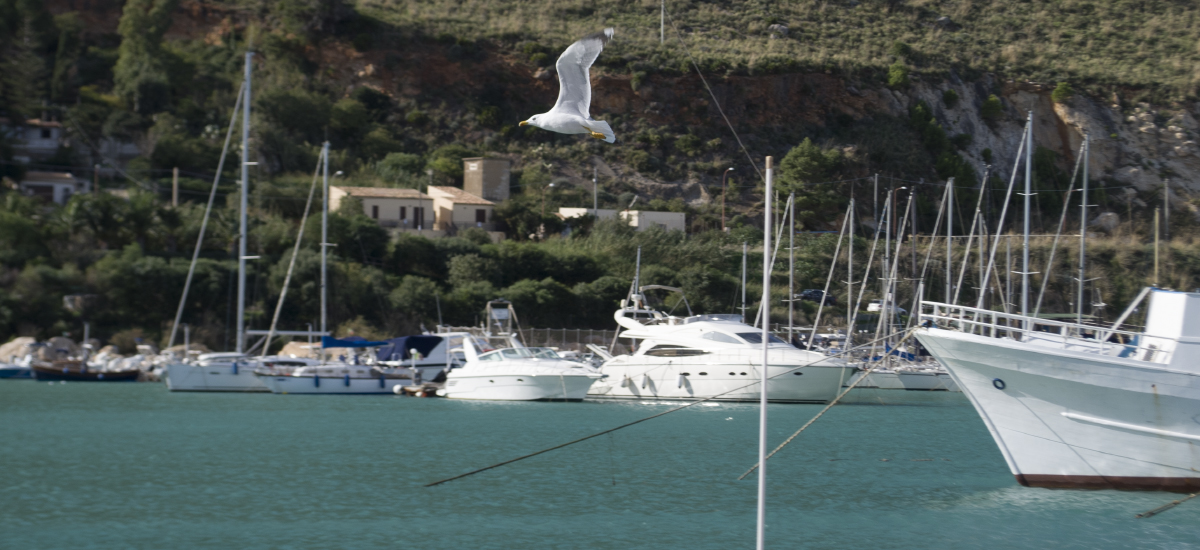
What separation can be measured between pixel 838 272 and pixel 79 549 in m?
36.5

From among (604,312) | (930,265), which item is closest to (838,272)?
(930,265)

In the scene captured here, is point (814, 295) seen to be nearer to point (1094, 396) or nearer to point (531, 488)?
point (531, 488)

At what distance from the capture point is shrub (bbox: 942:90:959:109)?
76.2 meters

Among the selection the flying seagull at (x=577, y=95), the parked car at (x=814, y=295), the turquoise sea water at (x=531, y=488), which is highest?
the flying seagull at (x=577, y=95)

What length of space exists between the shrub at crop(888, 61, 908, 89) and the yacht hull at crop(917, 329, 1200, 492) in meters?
63.0

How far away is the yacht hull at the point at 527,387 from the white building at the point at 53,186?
135 ft

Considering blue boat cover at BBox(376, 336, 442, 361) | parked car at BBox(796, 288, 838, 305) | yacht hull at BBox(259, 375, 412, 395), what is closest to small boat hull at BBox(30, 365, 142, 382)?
yacht hull at BBox(259, 375, 412, 395)

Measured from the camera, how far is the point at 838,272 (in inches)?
1809

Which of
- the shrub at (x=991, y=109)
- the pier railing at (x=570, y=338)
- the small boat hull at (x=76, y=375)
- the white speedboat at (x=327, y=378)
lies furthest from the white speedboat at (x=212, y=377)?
the shrub at (x=991, y=109)

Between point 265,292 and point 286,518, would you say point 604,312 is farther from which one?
point 286,518

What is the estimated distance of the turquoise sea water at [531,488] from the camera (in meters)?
14.4

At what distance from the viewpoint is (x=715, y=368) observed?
30.3m

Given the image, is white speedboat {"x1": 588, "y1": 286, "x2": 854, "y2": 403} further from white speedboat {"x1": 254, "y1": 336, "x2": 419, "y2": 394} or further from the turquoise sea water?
white speedboat {"x1": 254, "y1": 336, "x2": 419, "y2": 394}

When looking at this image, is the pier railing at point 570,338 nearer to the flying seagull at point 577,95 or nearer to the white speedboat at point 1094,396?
the white speedboat at point 1094,396
